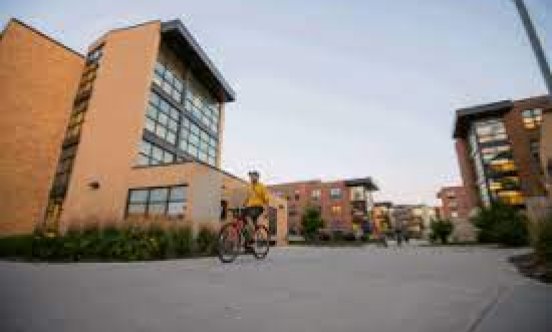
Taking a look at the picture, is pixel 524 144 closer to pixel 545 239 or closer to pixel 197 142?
pixel 197 142

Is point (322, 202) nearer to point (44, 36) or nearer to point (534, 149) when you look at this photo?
point (534, 149)

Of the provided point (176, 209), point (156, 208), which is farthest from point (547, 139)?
point (156, 208)

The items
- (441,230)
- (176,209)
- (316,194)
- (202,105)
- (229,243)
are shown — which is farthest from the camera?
(316,194)

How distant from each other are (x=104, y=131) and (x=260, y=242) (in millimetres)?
14606

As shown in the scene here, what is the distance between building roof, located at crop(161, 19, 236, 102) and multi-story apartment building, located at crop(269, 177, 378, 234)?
49.0m

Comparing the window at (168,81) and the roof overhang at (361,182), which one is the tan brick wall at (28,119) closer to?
the window at (168,81)

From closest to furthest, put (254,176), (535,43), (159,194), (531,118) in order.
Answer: (535,43), (254,176), (159,194), (531,118)

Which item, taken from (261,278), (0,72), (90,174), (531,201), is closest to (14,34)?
(0,72)

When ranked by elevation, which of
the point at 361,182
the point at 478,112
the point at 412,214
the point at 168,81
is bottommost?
the point at 168,81

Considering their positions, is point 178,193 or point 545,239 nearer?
point 545,239

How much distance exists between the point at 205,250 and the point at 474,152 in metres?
46.8

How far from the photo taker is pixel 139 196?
1531 centimetres

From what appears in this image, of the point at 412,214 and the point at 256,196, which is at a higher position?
the point at 412,214

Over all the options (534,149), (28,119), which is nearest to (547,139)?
(28,119)
